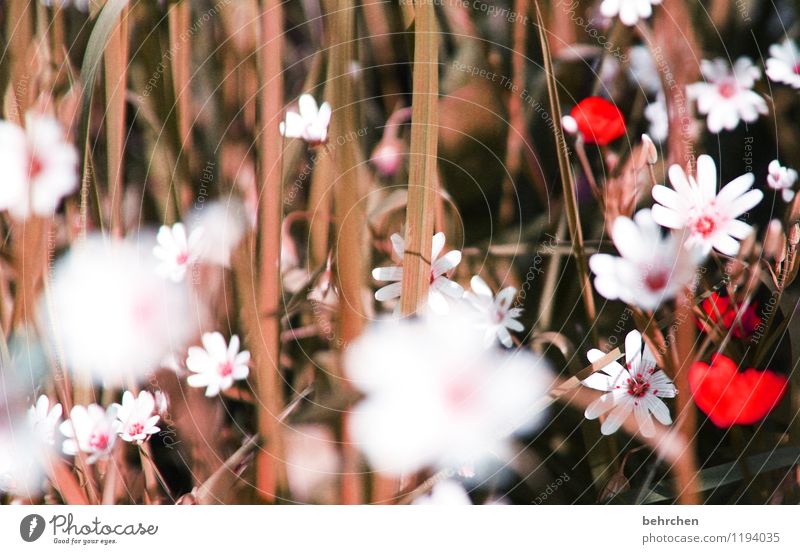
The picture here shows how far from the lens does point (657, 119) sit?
1.53 ft

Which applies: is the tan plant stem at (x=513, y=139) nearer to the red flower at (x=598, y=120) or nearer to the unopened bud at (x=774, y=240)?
the red flower at (x=598, y=120)

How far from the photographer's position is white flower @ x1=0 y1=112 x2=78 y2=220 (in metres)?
0.47

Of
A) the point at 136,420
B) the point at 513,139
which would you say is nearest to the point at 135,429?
the point at 136,420

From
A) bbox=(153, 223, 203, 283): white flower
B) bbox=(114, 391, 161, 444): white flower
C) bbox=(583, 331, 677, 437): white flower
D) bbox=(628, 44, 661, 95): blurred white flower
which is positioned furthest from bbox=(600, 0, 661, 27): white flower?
bbox=(114, 391, 161, 444): white flower

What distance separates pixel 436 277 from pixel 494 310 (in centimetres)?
5

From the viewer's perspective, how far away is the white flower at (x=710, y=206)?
18.1 inches

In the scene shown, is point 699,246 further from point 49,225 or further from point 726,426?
point 49,225

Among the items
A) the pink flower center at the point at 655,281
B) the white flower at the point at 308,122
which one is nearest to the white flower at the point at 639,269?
the pink flower center at the point at 655,281

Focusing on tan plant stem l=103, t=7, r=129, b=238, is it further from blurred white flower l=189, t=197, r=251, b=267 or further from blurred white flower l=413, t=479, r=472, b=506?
blurred white flower l=413, t=479, r=472, b=506

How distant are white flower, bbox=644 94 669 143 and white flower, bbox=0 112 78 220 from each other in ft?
1.40

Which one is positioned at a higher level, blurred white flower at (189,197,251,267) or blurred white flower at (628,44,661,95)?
blurred white flower at (628,44,661,95)

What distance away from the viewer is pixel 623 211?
0.46 metres

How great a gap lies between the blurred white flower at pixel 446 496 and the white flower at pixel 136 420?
20 cm
